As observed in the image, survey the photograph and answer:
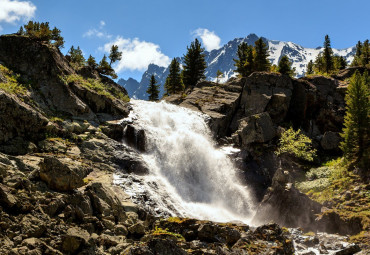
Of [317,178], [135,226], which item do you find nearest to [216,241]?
[135,226]

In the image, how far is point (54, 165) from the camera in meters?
14.2

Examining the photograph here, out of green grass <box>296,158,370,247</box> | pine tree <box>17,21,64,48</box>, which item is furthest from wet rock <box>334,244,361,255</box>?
pine tree <box>17,21,64,48</box>

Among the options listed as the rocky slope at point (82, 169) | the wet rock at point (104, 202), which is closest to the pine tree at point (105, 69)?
the rocky slope at point (82, 169)

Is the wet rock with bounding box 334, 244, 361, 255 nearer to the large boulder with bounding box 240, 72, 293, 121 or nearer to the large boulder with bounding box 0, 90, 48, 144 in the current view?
the large boulder with bounding box 0, 90, 48, 144

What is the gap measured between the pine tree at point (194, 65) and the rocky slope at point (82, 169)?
1936cm

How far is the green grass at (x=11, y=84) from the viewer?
21.1 meters

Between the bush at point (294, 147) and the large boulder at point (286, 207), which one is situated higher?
the bush at point (294, 147)

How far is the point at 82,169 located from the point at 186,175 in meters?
12.5

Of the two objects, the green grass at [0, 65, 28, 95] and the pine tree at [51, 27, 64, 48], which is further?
the pine tree at [51, 27, 64, 48]

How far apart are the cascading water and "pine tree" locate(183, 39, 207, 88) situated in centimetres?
2463

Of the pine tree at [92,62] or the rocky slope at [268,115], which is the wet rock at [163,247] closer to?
the rocky slope at [268,115]

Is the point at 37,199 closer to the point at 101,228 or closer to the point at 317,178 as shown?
the point at 101,228

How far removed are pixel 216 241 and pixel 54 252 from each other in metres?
6.85

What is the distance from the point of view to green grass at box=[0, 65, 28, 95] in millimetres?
21087
